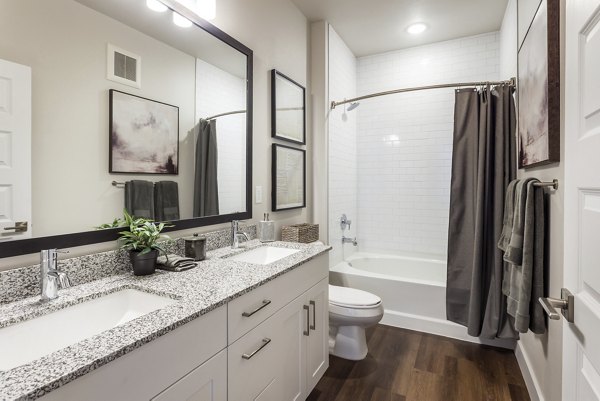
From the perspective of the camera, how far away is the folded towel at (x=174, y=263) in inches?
52.6

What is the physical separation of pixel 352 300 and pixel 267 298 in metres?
1.09

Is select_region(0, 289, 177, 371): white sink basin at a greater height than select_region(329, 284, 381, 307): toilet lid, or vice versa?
select_region(0, 289, 177, 371): white sink basin

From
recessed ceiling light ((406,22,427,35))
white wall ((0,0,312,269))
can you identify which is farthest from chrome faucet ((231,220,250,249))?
recessed ceiling light ((406,22,427,35))

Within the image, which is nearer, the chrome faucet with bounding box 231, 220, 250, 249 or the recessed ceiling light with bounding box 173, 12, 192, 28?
the recessed ceiling light with bounding box 173, 12, 192, 28

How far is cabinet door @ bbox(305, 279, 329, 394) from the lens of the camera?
1.73m

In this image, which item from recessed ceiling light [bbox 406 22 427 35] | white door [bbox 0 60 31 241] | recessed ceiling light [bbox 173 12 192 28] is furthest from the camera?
recessed ceiling light [bbox 406 22 427 35]

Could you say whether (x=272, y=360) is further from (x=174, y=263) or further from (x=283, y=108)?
(x=283, y=108)

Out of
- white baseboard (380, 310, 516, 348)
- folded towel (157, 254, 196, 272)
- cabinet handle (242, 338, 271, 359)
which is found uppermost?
folded towel (157, 254, 196, 272)

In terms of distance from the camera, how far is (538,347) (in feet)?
5.72

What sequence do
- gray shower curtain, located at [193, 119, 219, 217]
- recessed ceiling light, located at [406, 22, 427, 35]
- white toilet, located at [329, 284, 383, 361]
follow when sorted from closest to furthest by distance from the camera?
gray shower curtain, located at [193, 119, 219, 217]
white toilet, located at [329, 284, 383, 361]
recessed ceiling light, located at [406, 22, 427, 35]

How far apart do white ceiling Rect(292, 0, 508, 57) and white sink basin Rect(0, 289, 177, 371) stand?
8.19 ft

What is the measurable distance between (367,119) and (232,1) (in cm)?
213

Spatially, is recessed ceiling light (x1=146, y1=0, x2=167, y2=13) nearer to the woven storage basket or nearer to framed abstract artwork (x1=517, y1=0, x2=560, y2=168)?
the woven storage basket

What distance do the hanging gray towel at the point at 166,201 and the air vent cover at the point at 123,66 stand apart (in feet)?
1.46
